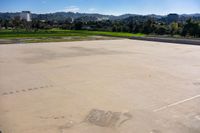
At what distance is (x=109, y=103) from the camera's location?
7.53 metres

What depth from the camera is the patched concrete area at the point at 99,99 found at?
596 centimetres

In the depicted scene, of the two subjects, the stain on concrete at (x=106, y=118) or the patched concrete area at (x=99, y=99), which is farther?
the stain on concrete at (x=106, y=118)

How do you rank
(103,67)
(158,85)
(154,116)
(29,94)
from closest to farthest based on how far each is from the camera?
1. (154,116)
2. (29,94)
3. (158,85)
4. (103,67)

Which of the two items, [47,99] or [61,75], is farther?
[61,75]

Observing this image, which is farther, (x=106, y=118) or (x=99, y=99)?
(x=99, y=99)

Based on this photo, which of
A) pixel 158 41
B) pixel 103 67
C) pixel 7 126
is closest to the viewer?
pixel 7 126

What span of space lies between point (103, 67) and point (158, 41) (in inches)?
729

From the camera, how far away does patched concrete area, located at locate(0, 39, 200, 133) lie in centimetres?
596

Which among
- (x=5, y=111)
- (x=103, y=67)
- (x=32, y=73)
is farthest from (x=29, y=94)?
(x=103, y=67)

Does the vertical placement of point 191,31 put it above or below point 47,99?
above

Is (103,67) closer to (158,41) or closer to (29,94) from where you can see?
(29,94)

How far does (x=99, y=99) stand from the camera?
7938 millimetres

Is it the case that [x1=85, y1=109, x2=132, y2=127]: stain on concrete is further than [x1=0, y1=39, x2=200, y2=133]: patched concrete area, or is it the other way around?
[x1=85, y1=109, x2=132, y2=127]: stain on concrete

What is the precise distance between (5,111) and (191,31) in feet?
105
